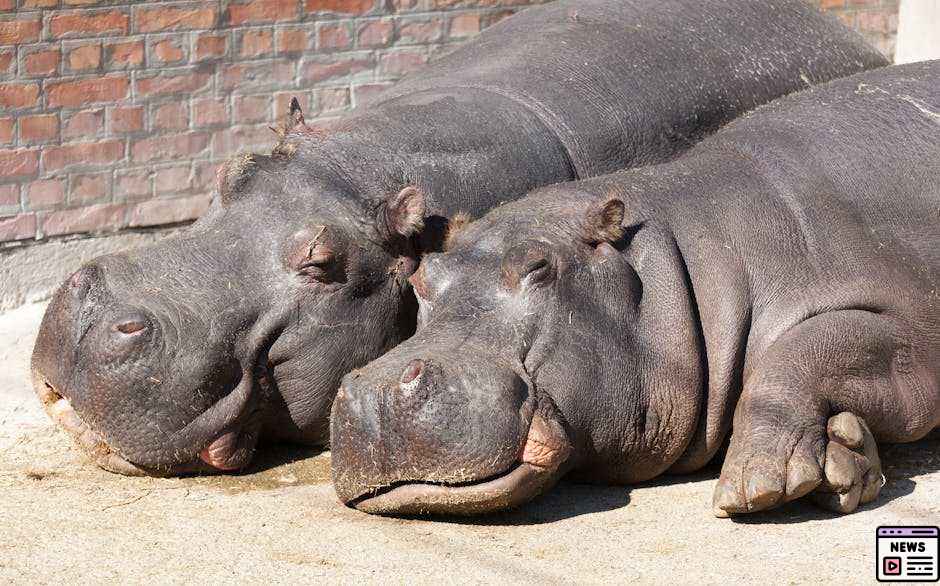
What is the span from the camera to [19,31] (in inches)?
216

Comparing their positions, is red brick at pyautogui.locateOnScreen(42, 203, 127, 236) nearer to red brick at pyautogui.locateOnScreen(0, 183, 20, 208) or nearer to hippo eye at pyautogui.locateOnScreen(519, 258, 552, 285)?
red brick at pyautogui.locateOnScreen(0, 183, 20, 208)

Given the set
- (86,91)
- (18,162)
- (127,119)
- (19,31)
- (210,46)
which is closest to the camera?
(19,31)

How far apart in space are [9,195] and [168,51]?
0.85m

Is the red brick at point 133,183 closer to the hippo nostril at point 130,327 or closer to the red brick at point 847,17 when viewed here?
the hippo nostril at point 130,327

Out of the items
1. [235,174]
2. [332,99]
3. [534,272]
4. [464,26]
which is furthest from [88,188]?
[534,272]

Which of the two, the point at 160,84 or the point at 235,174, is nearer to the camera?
the point at 235,174

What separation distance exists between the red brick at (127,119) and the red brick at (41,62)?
30cm

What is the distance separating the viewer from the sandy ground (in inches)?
137

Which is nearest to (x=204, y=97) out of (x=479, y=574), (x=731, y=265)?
(x=731, y=265)

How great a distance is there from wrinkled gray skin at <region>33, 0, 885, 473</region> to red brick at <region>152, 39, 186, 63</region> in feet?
4.10

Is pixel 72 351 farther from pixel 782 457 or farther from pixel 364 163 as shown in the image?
pixel 782 457

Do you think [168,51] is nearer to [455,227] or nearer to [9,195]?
[9,195]

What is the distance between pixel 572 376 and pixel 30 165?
281cm

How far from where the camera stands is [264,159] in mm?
4398
